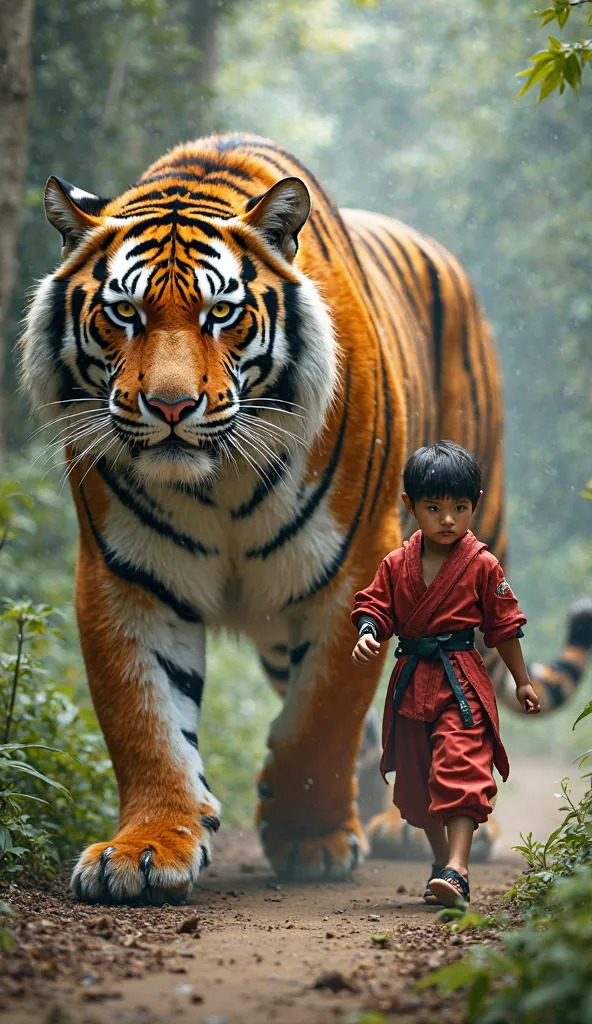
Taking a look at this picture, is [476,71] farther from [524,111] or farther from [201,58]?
[201,58]

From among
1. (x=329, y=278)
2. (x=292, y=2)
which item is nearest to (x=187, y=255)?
(x=329, y=278)

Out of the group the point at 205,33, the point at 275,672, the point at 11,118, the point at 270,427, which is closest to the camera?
the point at 270,427

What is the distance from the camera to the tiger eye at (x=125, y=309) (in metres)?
3.33

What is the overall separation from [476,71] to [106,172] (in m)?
7.66

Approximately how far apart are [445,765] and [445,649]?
300 mm

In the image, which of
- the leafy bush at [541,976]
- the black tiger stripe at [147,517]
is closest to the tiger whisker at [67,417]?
the black tiger stripe at [147,517]

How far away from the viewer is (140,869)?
127 inches

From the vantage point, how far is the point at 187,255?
341cm

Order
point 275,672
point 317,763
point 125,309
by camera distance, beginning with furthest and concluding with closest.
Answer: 1. point 275,672
2. point 317,763
3. point 125,309

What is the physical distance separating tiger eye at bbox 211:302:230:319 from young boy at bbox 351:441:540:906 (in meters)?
0.65

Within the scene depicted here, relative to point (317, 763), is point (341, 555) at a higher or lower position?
higher

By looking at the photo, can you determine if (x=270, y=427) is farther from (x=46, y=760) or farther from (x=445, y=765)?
(x=46, y=760)

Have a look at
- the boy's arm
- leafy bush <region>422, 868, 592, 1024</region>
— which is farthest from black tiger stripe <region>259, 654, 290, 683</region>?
leafy bush <region>422, 868, 592, 1024</region>

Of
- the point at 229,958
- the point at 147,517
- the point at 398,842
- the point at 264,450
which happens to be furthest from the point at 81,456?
the point at 398,842
